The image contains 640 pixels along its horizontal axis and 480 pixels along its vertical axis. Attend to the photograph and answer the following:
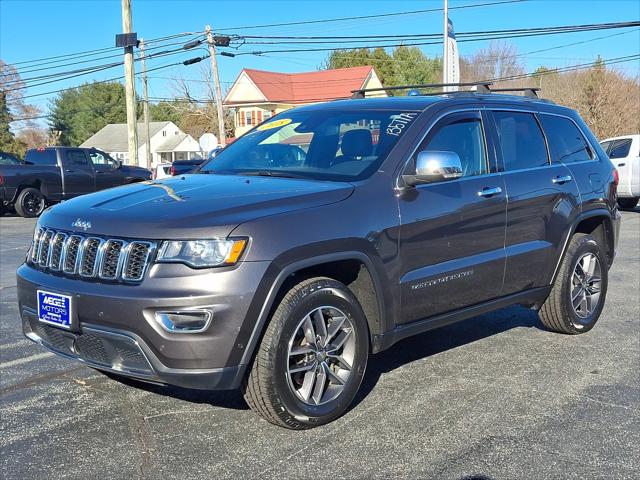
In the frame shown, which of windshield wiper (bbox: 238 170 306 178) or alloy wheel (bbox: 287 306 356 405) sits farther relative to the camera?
A: windshield wiper (bbox: 238 170 306 178)

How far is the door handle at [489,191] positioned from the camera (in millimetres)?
4614

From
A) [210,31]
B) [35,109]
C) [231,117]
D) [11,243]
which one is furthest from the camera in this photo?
[35,109]

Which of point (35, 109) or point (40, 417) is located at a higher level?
point (35, 109)

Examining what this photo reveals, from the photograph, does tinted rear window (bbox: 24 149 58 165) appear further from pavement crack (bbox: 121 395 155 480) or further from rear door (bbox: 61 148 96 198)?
pavement crack (bbox: 121 395 155 480)

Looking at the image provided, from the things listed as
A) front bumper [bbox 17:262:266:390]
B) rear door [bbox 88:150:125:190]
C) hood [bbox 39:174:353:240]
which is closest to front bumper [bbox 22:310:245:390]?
front bumper [bbox 17:262:266:390]

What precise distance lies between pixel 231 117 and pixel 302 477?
2604 inches

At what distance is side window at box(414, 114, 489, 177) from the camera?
14.9 ft

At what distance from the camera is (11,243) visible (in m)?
12.6

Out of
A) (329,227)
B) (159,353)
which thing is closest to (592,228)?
(329,227)

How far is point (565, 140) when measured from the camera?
5719mm

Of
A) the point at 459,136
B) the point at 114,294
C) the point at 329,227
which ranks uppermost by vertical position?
the point at 459,136

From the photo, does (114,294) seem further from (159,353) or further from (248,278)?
(248,278)

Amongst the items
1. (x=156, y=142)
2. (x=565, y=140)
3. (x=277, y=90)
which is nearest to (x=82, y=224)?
(x=565, y=140)

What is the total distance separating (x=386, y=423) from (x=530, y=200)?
2138mm
